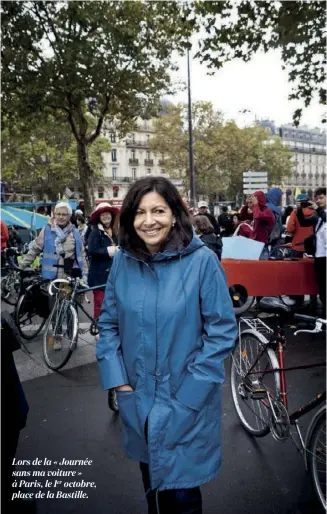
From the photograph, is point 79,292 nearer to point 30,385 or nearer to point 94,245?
point 94,245

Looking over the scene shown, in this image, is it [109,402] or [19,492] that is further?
[109,402]

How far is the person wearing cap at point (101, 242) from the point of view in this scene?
5.02 metres

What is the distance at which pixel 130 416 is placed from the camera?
1.85m

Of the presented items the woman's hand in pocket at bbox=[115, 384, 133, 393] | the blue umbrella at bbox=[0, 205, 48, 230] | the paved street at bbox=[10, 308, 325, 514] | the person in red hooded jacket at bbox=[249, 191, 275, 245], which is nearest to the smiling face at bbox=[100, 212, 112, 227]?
the paved street at bbox=[10, 308, 325, 514]

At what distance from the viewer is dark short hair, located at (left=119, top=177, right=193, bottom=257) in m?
1.93

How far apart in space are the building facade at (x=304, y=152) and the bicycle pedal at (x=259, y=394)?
82.1 meters

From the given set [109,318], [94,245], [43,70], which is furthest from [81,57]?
[109,318]

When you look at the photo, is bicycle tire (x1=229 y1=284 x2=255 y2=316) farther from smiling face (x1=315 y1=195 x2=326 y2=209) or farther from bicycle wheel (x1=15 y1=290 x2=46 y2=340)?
bicycle wheel (x1=15 y1=290 x2=46 y2=340)

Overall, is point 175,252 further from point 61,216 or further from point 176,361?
point 61,216

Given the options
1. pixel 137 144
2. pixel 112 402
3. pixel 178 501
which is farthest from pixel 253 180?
pixel 137 144

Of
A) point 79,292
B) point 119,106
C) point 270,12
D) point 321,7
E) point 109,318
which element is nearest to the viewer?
point 109,318

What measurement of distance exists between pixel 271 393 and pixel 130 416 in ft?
4.50

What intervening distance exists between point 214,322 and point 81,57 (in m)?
12.4

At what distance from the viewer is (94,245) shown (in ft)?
16.6
